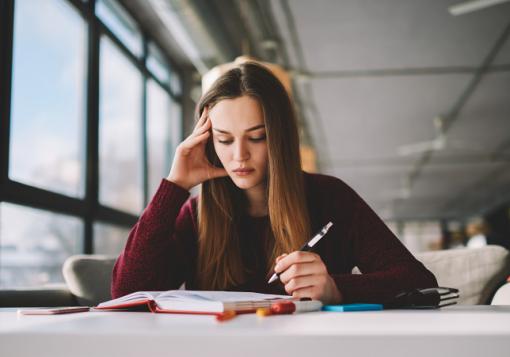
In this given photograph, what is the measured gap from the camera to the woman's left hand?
107cm

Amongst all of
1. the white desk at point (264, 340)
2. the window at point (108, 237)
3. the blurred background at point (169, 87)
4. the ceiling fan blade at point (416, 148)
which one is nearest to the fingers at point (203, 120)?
the white desk at point (264, 340)

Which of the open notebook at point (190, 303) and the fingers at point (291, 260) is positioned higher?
the fingers at point (291, 260)

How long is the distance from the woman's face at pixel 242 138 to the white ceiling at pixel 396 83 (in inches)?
120

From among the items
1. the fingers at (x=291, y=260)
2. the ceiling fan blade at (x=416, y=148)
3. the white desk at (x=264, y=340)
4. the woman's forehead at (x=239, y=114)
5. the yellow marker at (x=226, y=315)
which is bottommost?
the white desk at (x=264, y=340)

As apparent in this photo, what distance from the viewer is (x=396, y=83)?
19.4 ft

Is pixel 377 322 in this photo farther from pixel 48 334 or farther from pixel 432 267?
pixel 432 267

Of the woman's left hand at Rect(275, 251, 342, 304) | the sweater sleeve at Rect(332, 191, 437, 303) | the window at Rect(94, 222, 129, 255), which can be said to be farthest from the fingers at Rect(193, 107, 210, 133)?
the window at Rect(94, 222, 129, 255)

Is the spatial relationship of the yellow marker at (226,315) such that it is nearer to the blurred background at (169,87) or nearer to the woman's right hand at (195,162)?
the woman's right hand at (195,162)

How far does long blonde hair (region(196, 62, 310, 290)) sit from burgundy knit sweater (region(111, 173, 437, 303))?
5 cm

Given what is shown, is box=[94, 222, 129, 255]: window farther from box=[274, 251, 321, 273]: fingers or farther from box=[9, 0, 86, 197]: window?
box=[274, 251, 321, 273]: fingers

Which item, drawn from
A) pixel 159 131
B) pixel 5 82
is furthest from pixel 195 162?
pixel 159 131

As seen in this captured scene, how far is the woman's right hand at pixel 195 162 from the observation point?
1.54 metres

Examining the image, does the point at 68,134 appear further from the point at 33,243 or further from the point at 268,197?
the point at 268,197

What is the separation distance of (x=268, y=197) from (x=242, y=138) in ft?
0.70
